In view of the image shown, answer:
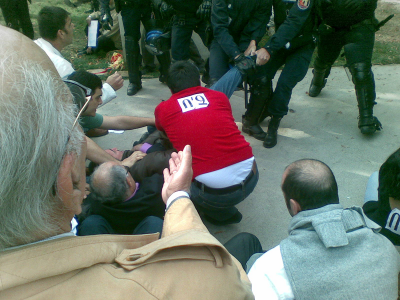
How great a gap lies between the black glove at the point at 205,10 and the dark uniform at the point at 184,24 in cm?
8

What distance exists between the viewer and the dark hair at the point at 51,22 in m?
2.77

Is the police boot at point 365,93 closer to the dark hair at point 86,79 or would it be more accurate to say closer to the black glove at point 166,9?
the black glove at point 166,9

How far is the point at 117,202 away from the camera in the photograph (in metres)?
1.79

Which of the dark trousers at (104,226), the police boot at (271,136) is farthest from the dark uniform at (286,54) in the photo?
the dark trousers at (104,226)

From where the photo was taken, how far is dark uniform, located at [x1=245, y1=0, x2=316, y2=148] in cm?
275

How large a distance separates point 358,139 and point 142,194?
2437 millimetres

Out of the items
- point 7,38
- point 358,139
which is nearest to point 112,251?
point 7,38

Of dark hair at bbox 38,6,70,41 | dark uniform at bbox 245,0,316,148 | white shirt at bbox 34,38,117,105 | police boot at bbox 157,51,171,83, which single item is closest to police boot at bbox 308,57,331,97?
dark uniform at bbox 245,0,316,148

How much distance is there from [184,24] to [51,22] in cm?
153

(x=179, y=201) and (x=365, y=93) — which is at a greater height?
(x=179, y=201)

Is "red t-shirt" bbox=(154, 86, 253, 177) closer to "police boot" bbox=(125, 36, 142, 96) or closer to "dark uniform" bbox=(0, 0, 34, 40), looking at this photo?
"police boot" bbox=(125, 36, 142, 96)

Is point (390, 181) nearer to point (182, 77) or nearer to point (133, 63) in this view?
point (182, 77)

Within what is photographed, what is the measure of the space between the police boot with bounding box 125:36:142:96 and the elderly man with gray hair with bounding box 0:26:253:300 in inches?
139

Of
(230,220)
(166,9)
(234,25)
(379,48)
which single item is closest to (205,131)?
(230,220)
